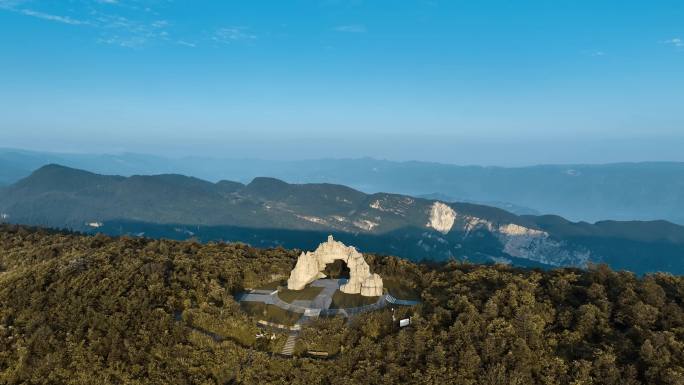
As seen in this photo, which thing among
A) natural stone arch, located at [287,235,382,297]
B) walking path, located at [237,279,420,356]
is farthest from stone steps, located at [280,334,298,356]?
natural stone arch, located at [287,235,382,297]

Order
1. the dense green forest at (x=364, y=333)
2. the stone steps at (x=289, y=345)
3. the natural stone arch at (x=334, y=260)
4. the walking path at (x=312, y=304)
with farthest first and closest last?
1. the natural stone arch at (x=334, y=260)
2. the walking path at (x=312, y=304)
3. the stone steps at (x=289, y=345)
4. the dense green forest at (x=364, y=333)

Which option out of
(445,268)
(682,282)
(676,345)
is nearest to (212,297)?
(445,268)

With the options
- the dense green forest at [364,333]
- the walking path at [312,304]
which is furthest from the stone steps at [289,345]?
the dense green forest at [364,333]

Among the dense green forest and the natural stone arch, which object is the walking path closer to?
the natural stone arch

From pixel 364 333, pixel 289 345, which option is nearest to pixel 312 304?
pixel 289 345

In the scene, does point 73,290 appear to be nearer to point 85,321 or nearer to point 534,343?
point 85,321

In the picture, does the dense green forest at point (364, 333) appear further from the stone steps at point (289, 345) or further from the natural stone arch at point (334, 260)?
the natural stone arch at point (334, 260)
